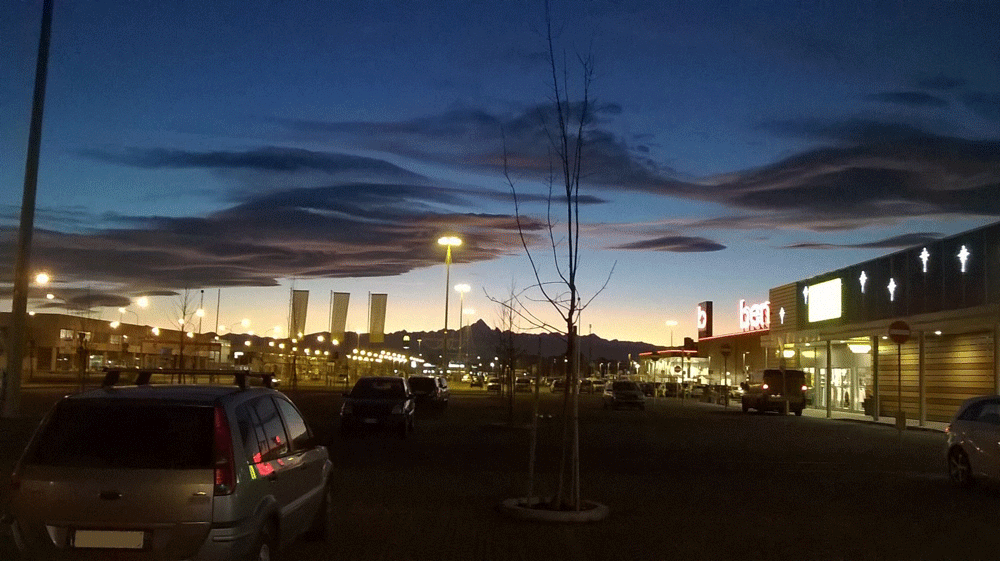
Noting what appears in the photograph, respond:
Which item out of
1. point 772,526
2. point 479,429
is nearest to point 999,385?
point 479,429

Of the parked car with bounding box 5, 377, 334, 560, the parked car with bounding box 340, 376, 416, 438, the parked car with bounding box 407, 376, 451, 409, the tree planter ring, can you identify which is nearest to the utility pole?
the parked car with bounding box 340, 376, 416, 438

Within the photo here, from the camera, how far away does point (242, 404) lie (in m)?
7.63

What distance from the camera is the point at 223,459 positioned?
6.89 m

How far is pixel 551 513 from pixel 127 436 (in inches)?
239

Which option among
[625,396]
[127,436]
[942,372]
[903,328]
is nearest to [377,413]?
[903,328]

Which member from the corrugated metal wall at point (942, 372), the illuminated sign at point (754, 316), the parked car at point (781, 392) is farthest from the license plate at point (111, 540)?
the illuminated sign at point (754, 316)

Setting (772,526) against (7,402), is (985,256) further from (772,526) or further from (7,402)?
(7,402)

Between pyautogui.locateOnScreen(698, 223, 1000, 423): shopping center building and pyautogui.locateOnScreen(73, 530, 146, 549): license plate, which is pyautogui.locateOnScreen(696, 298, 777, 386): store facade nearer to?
pyautogui.locateOnScreen(698, 223, 1000, 423): shopping center building

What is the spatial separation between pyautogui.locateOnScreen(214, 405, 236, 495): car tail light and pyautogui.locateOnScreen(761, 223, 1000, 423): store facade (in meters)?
24.8

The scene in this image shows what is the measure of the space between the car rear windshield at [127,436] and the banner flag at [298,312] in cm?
5702

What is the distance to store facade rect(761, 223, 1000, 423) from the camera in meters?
34.8

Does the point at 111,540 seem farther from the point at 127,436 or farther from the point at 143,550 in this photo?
the point at 127,436

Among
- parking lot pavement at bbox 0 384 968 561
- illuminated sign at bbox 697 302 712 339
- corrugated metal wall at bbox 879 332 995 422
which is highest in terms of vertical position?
illuminated sign at bbox 697 302 712 339

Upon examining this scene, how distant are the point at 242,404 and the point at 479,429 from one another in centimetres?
2315
